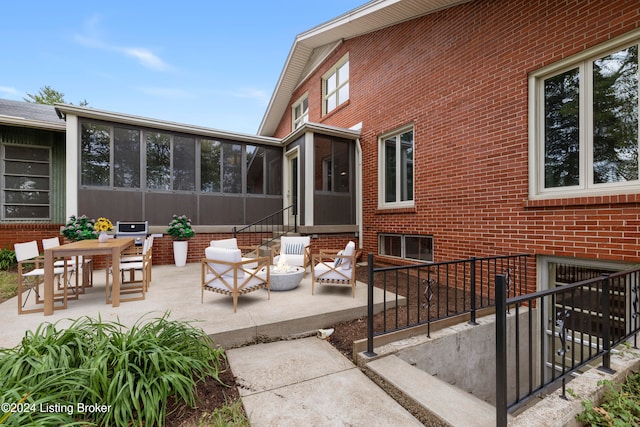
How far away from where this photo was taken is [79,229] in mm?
6117

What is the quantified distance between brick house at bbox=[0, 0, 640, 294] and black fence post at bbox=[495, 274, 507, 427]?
118 inches

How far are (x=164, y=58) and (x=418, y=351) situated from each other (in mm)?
17661

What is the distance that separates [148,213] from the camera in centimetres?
748

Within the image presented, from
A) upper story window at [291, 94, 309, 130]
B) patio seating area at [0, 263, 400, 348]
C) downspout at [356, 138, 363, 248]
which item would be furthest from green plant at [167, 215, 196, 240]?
upper story window at [291, 94, 309, 130]

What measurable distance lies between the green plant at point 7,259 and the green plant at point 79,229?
2.48 metres

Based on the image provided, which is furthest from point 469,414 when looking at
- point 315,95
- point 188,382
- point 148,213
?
point 315,95

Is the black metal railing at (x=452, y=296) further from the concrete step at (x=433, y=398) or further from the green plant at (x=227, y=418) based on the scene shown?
the green plant at (x=227, y=418)

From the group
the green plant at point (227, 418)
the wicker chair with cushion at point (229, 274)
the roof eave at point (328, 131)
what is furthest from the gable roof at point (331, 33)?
the green plant at point (227, 418)

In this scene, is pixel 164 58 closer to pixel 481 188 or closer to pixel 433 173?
pixel 433 173

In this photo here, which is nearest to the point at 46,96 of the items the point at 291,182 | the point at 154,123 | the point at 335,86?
the point at 154,123

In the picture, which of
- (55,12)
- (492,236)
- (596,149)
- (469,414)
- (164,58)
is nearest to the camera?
(469,414)

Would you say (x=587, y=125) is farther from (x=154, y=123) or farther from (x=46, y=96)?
(x=46, y=96)

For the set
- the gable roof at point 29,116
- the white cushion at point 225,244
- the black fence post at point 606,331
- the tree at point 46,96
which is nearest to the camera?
the black fence post at point 606,331

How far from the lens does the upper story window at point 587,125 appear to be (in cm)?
339
